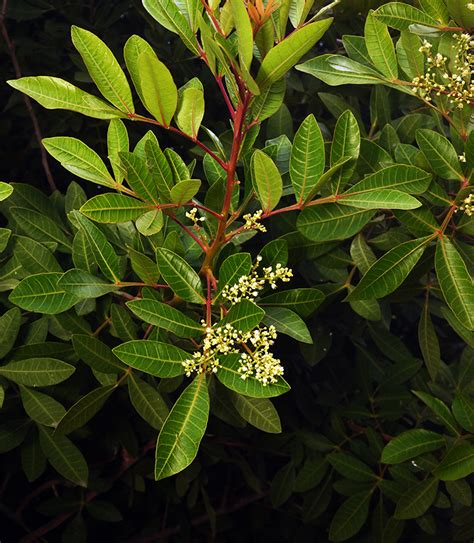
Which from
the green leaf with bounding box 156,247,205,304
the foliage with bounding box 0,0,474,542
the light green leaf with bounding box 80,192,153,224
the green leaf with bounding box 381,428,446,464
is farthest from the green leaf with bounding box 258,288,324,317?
the green leaf with bounding box 381,428,446,464

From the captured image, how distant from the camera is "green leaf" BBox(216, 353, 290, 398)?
2.49 ft

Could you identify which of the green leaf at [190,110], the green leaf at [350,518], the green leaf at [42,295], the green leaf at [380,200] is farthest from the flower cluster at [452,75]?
the green leaf at [350,518]

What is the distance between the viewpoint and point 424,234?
0.95 meters

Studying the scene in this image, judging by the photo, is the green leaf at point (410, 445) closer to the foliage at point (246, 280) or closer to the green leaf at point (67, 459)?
the foliage at point (246, 280)

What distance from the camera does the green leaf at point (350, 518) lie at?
1.28m

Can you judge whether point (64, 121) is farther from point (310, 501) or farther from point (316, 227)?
point (310, 501)

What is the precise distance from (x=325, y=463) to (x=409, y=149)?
672 millimetres

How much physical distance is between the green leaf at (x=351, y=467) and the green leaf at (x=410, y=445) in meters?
0.17

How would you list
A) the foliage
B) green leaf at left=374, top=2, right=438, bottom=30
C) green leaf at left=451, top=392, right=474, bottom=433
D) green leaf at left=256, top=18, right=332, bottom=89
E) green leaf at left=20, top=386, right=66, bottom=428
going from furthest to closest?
green leaf at left=451, top=392, right=474, bottom=433 → green leaf at left=20, top=386, right=66, bottom=428 → green leaf at left=374, top=2, right=438, bottom=30 → the foliage → green leaf at left=256, top=18, right=332, bottom=89

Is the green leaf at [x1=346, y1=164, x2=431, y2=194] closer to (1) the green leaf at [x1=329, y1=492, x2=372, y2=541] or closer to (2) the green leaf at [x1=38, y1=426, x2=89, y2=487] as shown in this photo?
(2) the green leaf at [x1=38, y1=426, x2=89, y2=487]

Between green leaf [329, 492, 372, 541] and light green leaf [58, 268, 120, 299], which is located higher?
light green leaf [58, 268, 120, 299]

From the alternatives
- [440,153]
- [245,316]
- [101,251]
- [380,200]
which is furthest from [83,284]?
[440,153]

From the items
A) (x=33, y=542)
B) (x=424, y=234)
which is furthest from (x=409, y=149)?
(x=33, y=542)

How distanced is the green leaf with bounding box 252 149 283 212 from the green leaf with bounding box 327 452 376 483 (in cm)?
65
